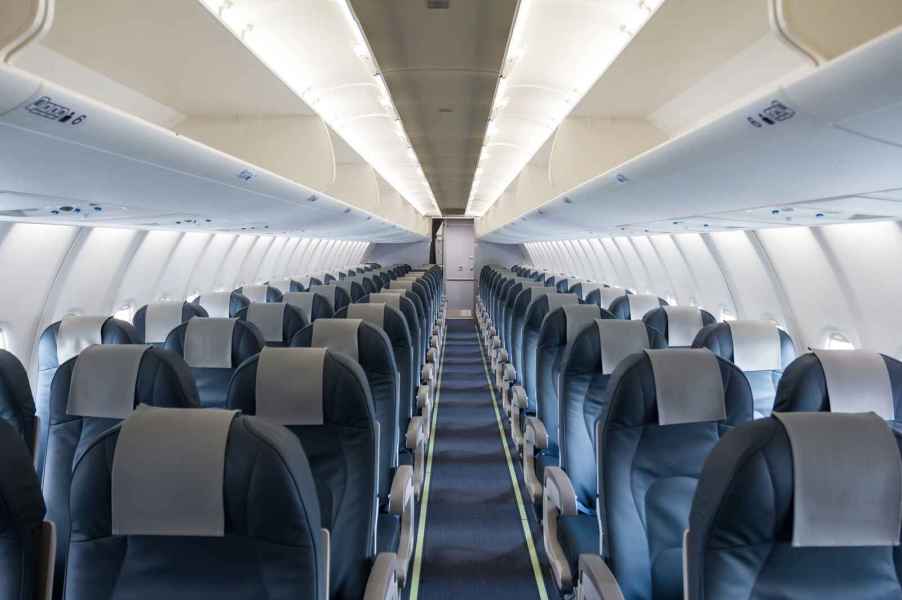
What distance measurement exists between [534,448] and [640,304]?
10.5 ft

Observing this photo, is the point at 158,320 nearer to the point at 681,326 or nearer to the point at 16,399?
the point at 16,399

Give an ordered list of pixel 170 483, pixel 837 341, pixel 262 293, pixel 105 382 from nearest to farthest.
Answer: pixel 170 483
pixel 105 382
pixel 837 341
pixel 262 293

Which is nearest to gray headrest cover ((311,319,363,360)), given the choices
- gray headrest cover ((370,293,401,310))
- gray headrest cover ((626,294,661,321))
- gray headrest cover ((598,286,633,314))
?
gray headrest cover ((370,293,401,310))

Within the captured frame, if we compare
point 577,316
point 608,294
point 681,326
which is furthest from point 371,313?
point 608,294

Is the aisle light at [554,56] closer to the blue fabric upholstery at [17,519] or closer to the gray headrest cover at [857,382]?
the gray headrest cover at [857,382]

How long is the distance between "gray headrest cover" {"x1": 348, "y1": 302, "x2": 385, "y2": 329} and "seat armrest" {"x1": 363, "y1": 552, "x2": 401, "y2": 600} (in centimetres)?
298

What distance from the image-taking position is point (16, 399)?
299 cm

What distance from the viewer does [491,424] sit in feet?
26.7

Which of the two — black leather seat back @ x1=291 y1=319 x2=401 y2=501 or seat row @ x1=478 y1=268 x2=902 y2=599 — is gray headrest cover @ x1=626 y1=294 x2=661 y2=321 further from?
black leather seat back @ x1=291 y1=319 x2=401 y2=501

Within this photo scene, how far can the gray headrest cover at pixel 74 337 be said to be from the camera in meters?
4.34

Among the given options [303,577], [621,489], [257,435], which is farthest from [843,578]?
[257,435]

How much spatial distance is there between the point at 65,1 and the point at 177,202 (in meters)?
2.06

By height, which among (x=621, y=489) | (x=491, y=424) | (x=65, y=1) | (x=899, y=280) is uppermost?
(x=65, y=1)

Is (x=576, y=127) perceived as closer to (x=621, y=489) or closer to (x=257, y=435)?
(x=621, y=489)
